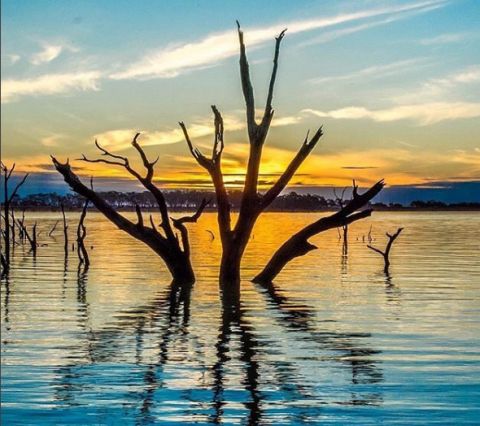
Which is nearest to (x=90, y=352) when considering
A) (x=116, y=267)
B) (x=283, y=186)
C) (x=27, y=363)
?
(x=27, y=363)

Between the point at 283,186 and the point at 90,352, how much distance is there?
1160 cm

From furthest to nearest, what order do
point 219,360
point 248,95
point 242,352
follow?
1. point 248,95
2. point 242,352
3. point 219,360

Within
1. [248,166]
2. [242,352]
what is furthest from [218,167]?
[242,352]

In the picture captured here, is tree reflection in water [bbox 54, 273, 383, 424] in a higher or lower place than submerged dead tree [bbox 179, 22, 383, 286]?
lower

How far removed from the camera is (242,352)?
14391 millimetres

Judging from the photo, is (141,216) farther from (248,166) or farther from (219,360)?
(219,360)

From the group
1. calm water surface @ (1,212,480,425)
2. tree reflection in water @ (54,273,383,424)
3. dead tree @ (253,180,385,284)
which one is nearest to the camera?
calm water surface @ (1,212,480,425)

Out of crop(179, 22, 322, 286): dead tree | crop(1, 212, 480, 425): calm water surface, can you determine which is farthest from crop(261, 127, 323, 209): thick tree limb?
crop(1, 212, 480, 425): calm water surface

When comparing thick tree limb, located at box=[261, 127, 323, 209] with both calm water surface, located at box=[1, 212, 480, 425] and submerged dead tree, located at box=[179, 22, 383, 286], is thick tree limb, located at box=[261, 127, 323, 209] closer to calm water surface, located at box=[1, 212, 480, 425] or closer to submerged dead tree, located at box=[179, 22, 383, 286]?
submerged dead tree, located at box=[179, 22, 383, 286]

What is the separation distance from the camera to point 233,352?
1438 cm

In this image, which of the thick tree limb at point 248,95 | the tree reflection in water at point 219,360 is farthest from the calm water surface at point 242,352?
the thick tree limb at point 248,95

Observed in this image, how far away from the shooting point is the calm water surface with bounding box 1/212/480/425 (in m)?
10.5

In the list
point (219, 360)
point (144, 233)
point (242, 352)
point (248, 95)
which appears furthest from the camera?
point (144, 233)

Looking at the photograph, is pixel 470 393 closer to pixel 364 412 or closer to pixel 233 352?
pixel 364 412
